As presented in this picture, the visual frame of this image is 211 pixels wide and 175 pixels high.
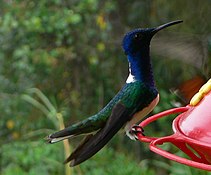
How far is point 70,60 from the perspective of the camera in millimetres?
6504

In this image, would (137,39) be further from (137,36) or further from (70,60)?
(70,60)

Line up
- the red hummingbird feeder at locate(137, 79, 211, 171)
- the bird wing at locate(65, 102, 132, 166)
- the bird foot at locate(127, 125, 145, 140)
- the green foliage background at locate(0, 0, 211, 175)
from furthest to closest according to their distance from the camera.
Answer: the green foliage background at locate(0, 0, 211, 175)
the bird foot at locate(127, 125, 145, 140)
the bird wing at locate(65, 102, 132, 166)
the red hummingbird feeder at locate(137, 79, 211, 171)

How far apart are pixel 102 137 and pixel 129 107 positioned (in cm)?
17

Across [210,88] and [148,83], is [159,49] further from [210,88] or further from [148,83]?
[210,88]

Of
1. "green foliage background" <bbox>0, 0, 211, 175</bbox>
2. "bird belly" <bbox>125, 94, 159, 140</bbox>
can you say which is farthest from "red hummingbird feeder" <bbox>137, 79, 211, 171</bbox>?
"green foliage background" <bbox>0, 0, 211, 175</bbox>

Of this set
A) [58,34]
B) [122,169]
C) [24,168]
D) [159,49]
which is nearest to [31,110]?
[58,34]

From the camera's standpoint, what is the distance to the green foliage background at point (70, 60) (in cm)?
565

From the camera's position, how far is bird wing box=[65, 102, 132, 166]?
2.38 metres

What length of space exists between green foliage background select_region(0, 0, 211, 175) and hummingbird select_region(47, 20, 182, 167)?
2688 mm

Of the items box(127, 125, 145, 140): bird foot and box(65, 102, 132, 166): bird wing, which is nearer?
box(65, 102, 132, 166): bird wing

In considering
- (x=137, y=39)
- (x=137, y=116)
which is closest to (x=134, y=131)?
(x=137, y=116)

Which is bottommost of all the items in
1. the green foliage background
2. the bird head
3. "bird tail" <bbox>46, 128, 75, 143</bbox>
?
the green foliage background

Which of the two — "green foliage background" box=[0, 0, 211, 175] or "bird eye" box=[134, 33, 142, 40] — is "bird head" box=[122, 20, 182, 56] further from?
"green foliage background" box=[0, 0, 211, 175]

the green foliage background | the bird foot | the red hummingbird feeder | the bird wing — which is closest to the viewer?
the red hummingbird feeder
